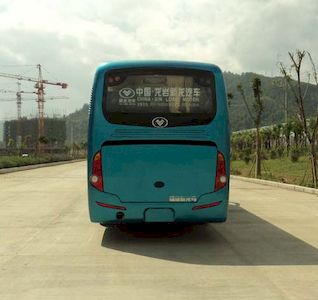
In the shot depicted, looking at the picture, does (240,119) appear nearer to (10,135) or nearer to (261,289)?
(10,135)

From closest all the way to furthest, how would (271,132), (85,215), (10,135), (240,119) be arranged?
(85,215), (271,132), (240,119), (10,135)

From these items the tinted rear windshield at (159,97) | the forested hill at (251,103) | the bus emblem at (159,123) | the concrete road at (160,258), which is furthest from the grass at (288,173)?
the bus emblem at (159,123)

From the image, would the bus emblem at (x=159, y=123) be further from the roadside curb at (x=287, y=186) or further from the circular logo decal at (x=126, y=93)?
the roadside curb at (x=287, y=186)

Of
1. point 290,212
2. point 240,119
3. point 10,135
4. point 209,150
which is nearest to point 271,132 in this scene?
point 240,119

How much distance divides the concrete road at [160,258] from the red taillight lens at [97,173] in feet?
3.24

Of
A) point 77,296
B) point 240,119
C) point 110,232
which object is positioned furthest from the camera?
point 240,119

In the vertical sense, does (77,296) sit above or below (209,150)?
below

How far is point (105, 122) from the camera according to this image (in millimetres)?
8664

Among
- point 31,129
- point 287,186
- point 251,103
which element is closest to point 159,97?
point 287,186

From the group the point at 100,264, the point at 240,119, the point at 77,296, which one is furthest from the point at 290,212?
the point at 240,119

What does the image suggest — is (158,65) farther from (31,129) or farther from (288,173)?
(31,129)

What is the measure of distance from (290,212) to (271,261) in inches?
229

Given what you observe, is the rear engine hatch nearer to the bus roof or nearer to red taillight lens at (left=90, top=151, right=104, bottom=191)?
red taillight lens at (left=90, top=151, right=104, bottom=191)

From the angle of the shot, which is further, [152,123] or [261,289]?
[152,123]
